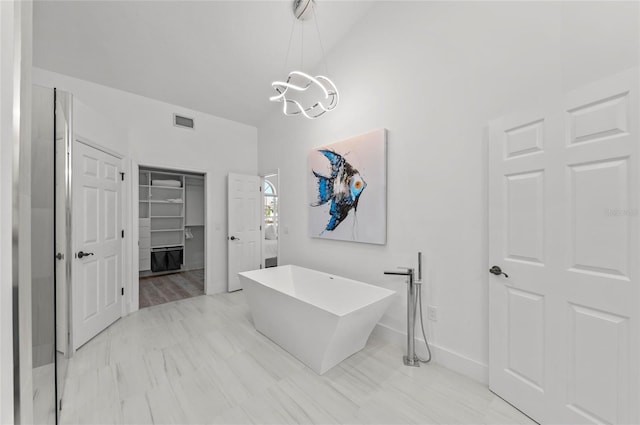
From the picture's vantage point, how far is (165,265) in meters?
5.49

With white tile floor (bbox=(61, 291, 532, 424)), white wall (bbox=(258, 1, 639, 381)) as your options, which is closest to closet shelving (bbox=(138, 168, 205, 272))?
white tile floor (bbox=(61, 291, 532, 424))

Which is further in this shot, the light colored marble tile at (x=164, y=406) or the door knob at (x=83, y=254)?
the door knob at (x=83, y=254)

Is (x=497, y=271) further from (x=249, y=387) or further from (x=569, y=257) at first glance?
(x=249, y=387)

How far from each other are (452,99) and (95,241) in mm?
3866

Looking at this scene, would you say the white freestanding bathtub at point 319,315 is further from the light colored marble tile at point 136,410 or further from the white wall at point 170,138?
the white wall at point 170,138

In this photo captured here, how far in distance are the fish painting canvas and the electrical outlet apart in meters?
0.74

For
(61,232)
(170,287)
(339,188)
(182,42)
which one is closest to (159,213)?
(170,287)

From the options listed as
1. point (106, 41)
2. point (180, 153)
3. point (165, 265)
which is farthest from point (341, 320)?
point (165, 265)

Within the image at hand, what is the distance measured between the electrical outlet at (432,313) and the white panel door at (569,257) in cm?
46

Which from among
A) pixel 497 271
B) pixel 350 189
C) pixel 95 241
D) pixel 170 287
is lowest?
pixel 170 287

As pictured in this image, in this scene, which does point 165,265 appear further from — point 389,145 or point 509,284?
point 509,284

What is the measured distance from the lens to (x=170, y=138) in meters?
3.79

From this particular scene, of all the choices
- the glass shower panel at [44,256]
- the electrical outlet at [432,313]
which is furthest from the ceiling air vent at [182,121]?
the electrical outlet at [432,313]

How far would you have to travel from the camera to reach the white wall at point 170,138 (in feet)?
9.46
